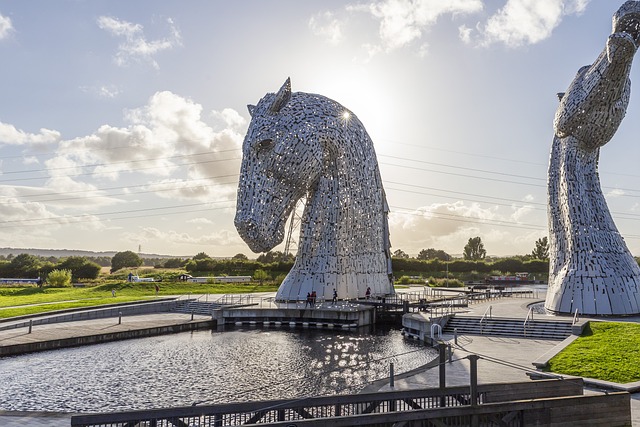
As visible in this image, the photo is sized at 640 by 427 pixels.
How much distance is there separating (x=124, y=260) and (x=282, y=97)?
65.5 m

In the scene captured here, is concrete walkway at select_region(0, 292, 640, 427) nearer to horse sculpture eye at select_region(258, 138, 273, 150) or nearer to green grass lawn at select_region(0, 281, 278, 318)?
green grass lawn at select_region(0, 281, 278, 318)

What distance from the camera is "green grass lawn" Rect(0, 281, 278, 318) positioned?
87.7 ft

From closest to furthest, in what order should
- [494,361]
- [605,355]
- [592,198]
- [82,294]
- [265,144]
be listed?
[494,361]
[605,355]
[592,198]
[265,144]
[82,294]

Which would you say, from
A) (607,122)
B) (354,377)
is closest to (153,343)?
(354,377)

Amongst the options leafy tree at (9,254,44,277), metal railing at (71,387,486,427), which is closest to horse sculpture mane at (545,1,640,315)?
metal railing at (71,387,486,427)

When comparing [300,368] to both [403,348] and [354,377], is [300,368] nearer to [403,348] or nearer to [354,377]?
[354,377]

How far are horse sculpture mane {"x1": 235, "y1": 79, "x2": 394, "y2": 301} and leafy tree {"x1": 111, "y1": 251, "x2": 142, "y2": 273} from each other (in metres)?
61.7

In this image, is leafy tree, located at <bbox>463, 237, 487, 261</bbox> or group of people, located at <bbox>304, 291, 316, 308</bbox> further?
leafy tree, located at <bbox>463, 237, 487, 261</bbox>

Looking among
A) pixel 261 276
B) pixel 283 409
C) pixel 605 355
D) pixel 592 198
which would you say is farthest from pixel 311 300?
pixel 261 276

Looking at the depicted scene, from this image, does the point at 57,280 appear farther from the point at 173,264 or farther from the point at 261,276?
the point at 173,264

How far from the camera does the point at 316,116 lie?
88.9ft

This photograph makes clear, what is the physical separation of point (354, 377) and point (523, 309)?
13433mm

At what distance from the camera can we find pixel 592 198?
22047 mm

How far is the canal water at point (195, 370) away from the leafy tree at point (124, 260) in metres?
66.4
